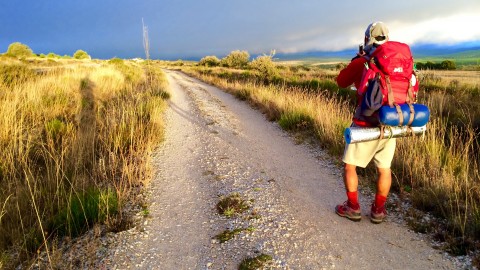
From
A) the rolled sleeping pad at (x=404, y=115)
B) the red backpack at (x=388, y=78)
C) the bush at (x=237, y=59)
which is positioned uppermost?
the bush at (x=237, y=59)

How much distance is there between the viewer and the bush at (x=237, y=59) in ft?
151

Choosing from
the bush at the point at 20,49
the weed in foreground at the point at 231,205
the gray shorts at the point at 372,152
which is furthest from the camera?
the bush at the point at 20,49

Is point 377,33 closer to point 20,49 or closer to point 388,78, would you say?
point 388,78

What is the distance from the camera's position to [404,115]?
2.99 meters

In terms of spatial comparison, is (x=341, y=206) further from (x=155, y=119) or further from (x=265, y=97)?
(x=265, y=97)

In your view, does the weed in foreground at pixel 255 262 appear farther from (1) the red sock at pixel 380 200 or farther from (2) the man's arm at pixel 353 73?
(2) the man's arm at pixel 353 73

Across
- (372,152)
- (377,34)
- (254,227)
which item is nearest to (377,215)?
(372,152)

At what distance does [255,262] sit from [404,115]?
2046 mm

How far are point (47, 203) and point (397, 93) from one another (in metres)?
4.31

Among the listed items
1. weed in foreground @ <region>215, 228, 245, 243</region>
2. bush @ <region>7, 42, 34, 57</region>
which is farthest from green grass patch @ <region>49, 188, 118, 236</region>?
bush @ <region>7, 42, 34, 57</region>

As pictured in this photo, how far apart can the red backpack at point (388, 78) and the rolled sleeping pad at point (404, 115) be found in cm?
4

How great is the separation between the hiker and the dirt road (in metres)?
0.17

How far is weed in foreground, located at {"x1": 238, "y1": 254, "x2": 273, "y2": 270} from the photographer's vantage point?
114 inches

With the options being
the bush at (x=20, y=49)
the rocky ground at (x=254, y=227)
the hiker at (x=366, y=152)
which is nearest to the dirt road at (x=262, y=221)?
the rocky ground at (x=254, y=227)
